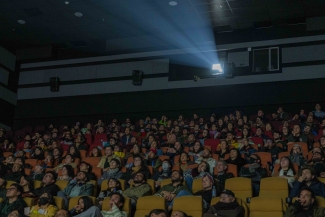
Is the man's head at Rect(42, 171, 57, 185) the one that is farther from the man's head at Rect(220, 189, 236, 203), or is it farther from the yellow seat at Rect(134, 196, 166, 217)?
the man's head at Rect(220, 189, 236, 203)

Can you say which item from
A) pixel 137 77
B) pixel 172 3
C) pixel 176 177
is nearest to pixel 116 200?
pixel 176 177

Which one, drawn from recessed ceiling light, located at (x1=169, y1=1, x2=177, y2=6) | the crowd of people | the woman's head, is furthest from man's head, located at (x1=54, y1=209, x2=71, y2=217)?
recessed ceiling light, located at (x1=169, y1=1, x2=177, y2=6)

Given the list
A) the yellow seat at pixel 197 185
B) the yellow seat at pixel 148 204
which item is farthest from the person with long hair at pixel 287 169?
the yellow seat at pixel 148 204

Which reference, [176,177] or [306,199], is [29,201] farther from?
[306,199]

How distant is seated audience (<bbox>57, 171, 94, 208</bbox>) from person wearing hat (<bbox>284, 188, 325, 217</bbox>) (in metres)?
2.30

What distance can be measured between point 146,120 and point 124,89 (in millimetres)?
1267

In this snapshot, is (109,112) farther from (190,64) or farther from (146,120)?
(190,64)

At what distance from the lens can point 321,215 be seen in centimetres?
369

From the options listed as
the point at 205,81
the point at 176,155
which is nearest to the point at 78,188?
the point at 176,155

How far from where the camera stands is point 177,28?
9500 mm

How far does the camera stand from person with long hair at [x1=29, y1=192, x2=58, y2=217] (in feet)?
14.8

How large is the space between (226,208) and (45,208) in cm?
174

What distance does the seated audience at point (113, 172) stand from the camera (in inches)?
227

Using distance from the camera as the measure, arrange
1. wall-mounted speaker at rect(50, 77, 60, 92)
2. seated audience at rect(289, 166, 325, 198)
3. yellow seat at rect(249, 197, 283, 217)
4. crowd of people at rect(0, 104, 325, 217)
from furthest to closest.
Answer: wall-mounted speaker at rect(50, 77, 60, 92) → crowd of people at rect(0, 104, 325, 217) → seated audience at rect(289, 166, 325, 198) → yellow seat at rect(249, 197, 283, 217)
